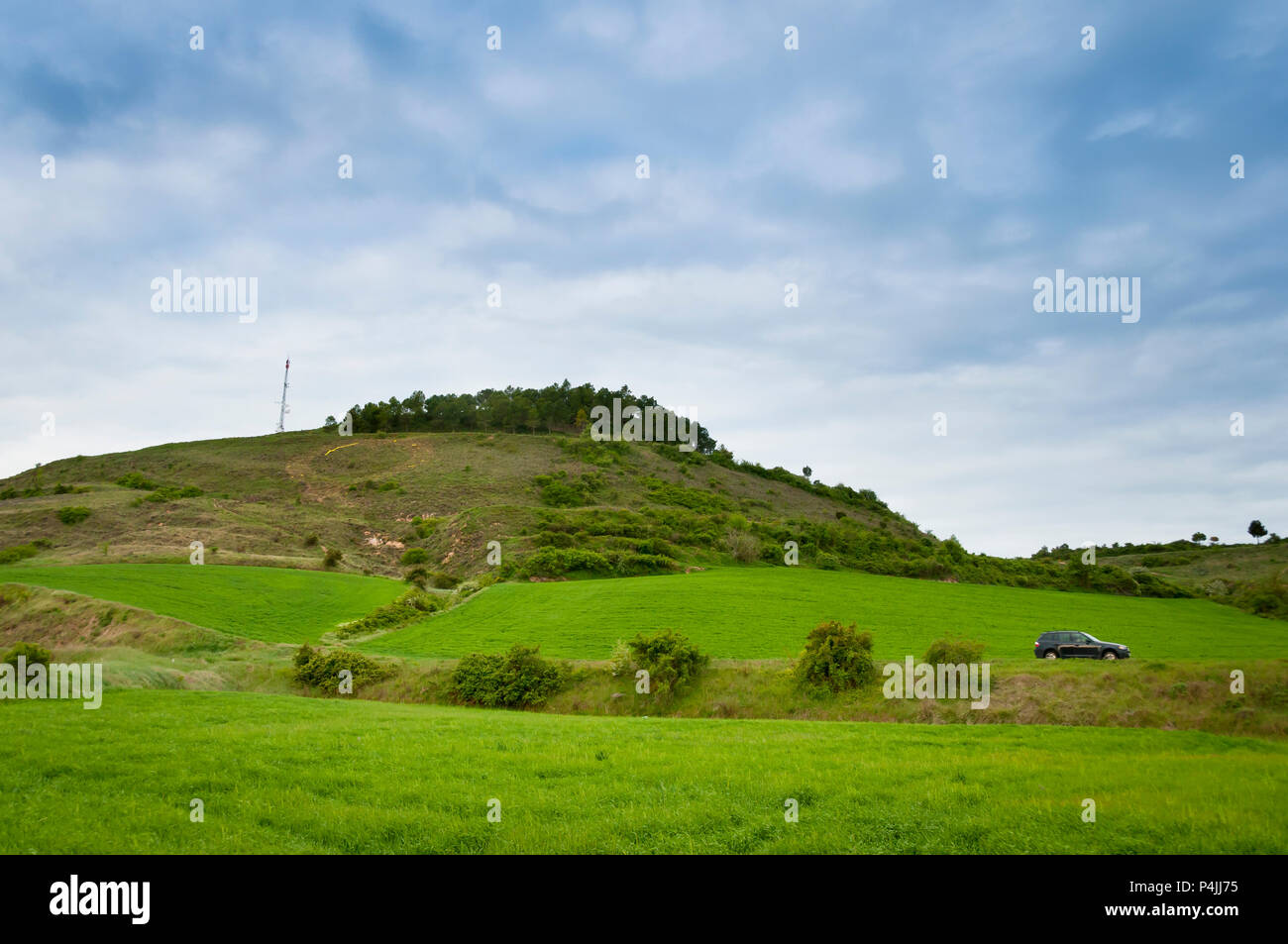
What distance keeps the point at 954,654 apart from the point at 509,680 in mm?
19386

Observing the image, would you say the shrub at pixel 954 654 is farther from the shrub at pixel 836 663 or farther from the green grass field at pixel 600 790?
the green grass field at pixel 600 790

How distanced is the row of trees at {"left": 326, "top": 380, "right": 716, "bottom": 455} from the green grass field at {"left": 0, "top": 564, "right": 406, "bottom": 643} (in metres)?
101

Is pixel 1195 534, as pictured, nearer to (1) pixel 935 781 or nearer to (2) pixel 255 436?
(1) pixel 935 781

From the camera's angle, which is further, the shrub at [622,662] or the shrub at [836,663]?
the shrub at [622,662]

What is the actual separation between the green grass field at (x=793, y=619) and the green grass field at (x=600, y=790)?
1808 centimetres

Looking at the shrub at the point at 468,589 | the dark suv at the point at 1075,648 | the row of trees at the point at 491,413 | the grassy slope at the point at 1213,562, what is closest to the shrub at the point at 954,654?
the dark suv at the point at 1075,648

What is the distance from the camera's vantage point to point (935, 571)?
8031 centimetres

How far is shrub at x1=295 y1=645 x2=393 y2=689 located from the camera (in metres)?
33.8

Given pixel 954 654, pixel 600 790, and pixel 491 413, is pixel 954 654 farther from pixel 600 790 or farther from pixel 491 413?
pixel 491 413

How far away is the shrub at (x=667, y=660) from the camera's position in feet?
101

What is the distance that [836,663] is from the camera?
29297 millimetres

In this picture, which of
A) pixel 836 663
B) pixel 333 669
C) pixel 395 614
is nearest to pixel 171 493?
pixel 395 614

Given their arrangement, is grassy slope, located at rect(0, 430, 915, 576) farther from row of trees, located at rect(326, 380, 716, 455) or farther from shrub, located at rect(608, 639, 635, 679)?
shrub, located at rect(608, 639, 635, 679)
